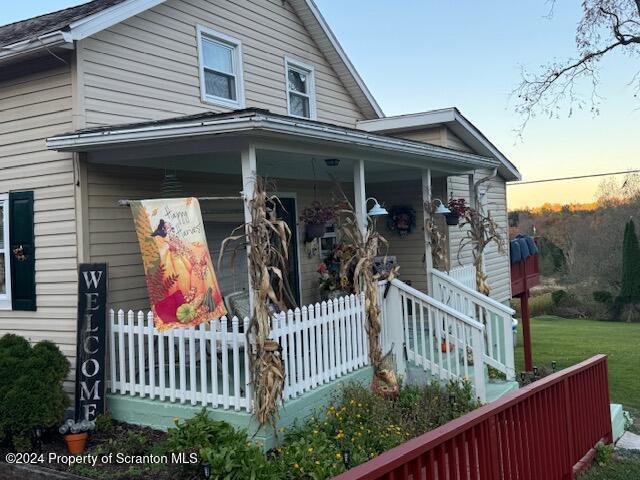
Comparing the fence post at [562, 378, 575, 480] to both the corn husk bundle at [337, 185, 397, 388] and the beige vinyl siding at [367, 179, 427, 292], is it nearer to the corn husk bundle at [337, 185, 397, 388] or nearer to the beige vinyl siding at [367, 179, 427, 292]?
the corn husk bundle at [337, 185, 397, 388]

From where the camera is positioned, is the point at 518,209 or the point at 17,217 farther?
the point at 518,209

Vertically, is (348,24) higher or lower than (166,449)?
higher

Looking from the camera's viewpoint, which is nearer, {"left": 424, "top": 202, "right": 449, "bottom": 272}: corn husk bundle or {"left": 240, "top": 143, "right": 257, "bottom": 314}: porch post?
{"left": 240, "top": 143, "right": 257, "bottom": 314}: porch post

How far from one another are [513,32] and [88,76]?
14.5 meters

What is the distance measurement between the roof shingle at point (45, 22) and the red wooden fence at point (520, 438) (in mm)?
5756

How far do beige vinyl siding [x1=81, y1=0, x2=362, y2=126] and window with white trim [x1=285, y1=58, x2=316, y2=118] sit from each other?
0.16 metres

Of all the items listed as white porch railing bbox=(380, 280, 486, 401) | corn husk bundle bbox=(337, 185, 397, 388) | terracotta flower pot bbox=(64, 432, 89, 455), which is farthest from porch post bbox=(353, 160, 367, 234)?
terracotta flower pot bbox=(64, 432, 89, 455)

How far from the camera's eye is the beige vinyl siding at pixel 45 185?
645cm

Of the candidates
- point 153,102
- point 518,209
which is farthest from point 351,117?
point 518,209

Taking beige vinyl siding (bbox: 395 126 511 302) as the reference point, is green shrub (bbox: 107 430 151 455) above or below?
below

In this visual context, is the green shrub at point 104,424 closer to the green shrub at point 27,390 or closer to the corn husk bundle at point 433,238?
the green shrub at point 27,390

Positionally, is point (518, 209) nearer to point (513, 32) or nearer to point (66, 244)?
point (513, 32)

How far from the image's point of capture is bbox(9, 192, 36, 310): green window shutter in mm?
6707

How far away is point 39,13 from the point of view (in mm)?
8719
